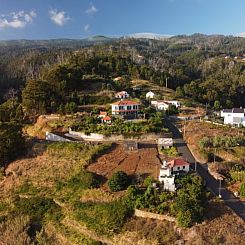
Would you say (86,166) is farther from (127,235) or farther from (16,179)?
(127,235)

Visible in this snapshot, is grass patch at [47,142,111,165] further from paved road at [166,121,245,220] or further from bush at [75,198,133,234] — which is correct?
paved road at [166,121,245,220]

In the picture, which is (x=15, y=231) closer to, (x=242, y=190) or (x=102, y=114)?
(x=242, y=190)

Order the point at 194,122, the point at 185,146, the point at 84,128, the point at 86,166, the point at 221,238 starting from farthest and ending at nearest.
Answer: the point at 194,122
the point at 84,128
the point at 185,146
the point at 86,166
the point at 221,238

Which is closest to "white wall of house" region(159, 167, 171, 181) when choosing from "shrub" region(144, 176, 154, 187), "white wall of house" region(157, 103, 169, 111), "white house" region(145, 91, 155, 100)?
"shrub" region(144, 176, 154, 187)

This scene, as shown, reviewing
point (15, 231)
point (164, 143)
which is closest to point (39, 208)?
point (15, 231)

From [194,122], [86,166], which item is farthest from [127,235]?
[194,122]

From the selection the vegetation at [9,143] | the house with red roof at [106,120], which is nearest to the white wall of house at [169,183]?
the house with red roof at [106,120]

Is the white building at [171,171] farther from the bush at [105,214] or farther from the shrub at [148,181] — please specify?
the bush at [105,214]
